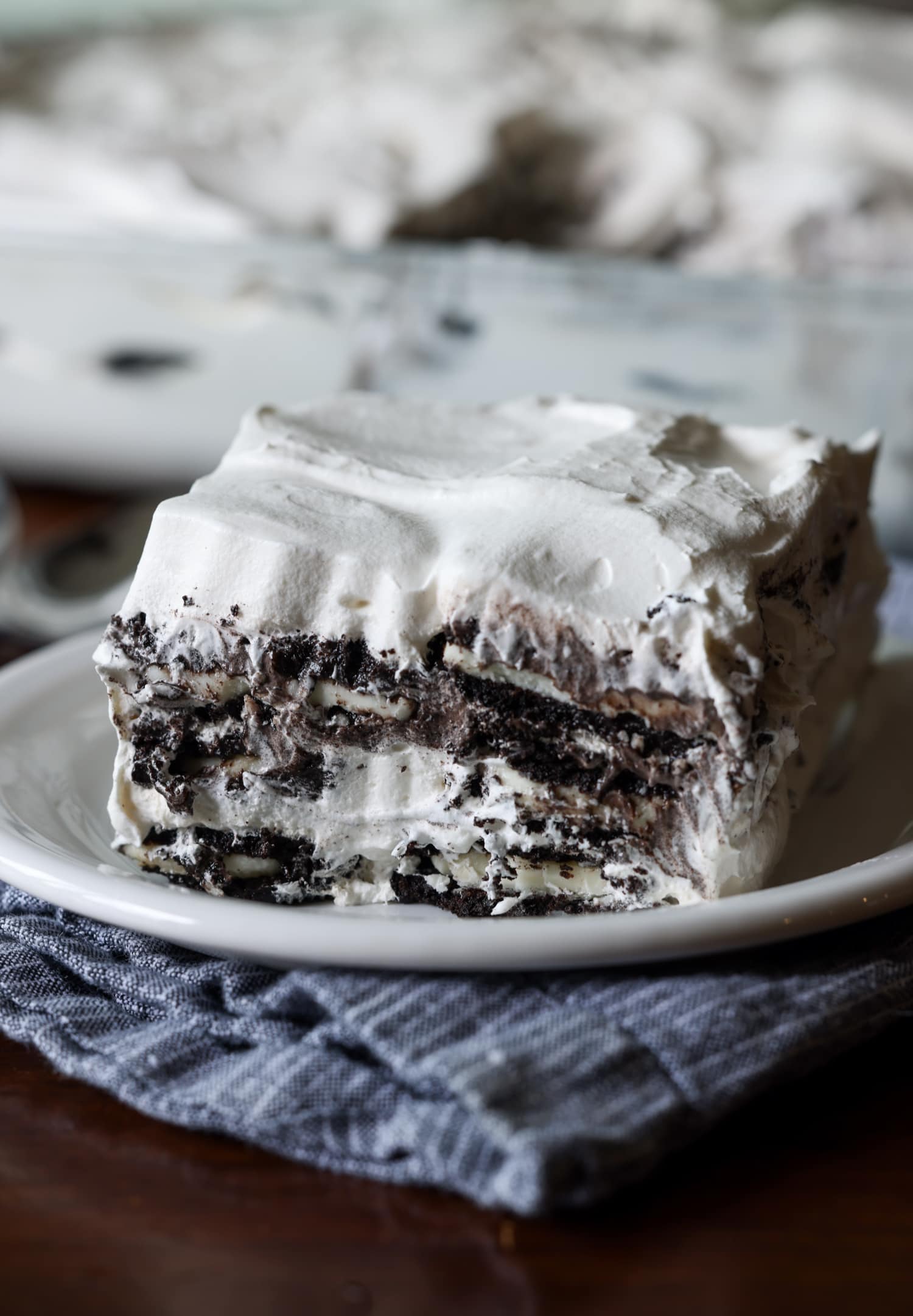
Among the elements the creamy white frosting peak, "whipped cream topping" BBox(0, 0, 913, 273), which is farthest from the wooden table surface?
"whipped cream topping" BBox(0, 0, 913, 273)

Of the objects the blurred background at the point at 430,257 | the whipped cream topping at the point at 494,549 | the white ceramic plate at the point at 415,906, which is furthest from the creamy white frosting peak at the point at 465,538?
the blurred background at the point at 430,257

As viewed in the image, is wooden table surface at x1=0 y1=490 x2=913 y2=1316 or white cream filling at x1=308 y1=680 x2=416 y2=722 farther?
white cream filling at x1=308 y1=680 x2=416 y2=722

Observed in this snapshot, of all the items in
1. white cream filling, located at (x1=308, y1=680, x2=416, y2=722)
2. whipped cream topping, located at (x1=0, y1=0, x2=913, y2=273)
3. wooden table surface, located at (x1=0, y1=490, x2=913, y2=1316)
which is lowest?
wooden table surface, located at (x1=0, y1=490, x2=913, y2=1316)

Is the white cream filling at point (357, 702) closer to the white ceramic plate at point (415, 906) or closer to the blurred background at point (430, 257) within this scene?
the white ceramic plate at point (415, 906)

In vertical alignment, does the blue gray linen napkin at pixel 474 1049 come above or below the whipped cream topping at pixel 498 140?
below

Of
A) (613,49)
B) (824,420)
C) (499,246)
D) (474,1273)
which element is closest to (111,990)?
(474,1273)

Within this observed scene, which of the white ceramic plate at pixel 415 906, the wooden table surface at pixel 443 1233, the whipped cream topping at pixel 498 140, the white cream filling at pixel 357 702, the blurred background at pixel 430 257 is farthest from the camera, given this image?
the whipped cream topping at pixel 498 140

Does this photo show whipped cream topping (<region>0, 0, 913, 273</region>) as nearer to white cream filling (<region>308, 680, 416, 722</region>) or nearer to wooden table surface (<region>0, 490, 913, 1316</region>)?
white cream filling (<region>308, 680, 416, 722</region>)

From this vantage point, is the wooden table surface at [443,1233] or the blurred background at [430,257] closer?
the wooden table surface at [443,1233]
